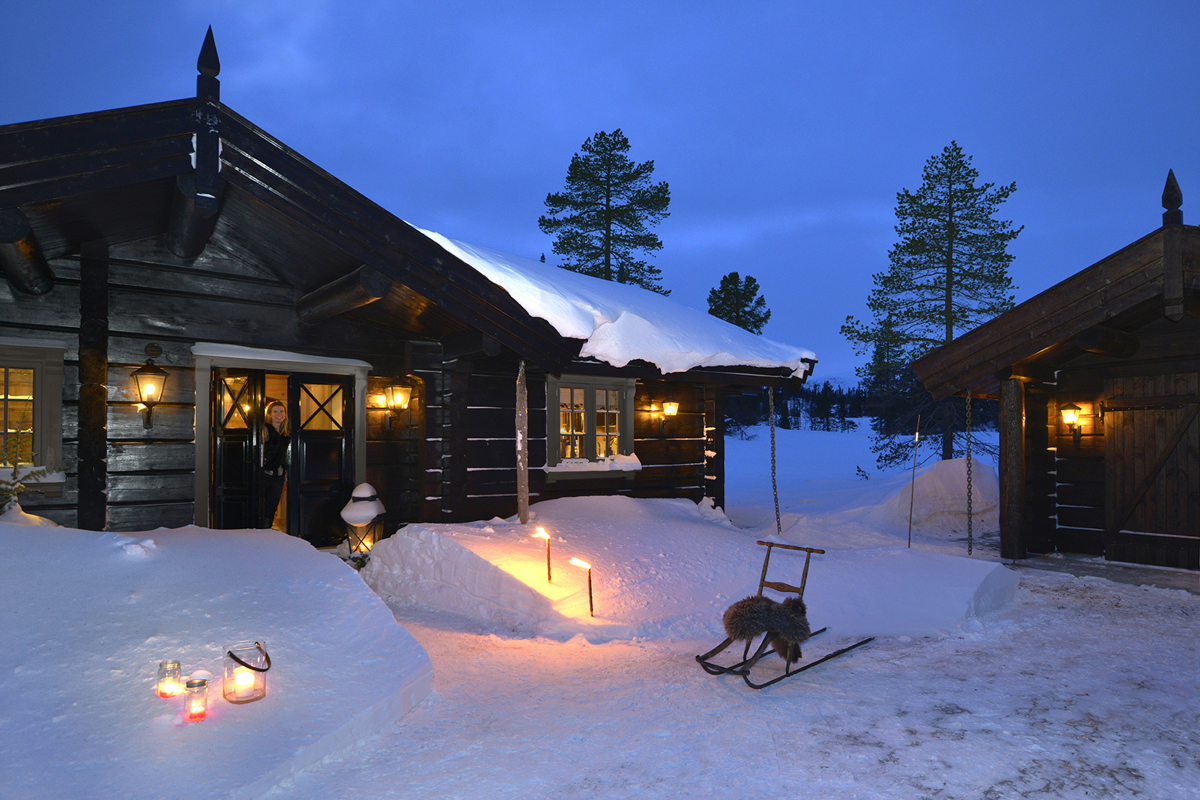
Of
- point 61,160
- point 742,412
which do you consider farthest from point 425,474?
point 742,412

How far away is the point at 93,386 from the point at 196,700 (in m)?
4.68

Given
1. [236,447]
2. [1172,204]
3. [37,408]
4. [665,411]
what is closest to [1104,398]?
[1172,204]

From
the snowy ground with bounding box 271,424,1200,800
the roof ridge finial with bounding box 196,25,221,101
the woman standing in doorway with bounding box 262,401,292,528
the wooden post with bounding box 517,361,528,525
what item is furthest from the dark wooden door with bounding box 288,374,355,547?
the roof ridge finial with bounding box 196,25,221,101

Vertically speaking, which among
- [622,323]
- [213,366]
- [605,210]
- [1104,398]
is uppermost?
[605,210]

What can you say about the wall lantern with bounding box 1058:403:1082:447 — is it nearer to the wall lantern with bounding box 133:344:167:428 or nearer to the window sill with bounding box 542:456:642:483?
the window sill with bounding box 542:456:642:483

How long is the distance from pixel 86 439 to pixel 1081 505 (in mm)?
12758

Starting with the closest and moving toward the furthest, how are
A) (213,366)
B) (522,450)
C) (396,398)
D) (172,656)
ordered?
(172,656)
(213,366)
(522,450)
(396,398)

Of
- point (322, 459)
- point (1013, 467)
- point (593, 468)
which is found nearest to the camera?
point (322, 459)

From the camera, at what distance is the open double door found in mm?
8492

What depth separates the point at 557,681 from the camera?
485cm

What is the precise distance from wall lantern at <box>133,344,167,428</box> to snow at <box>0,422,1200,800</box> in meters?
1.81

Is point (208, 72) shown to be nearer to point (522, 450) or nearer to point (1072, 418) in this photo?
point (522, 450)

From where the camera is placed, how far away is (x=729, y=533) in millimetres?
9430

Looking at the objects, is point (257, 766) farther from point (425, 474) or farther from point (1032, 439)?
point (1032, 439)
